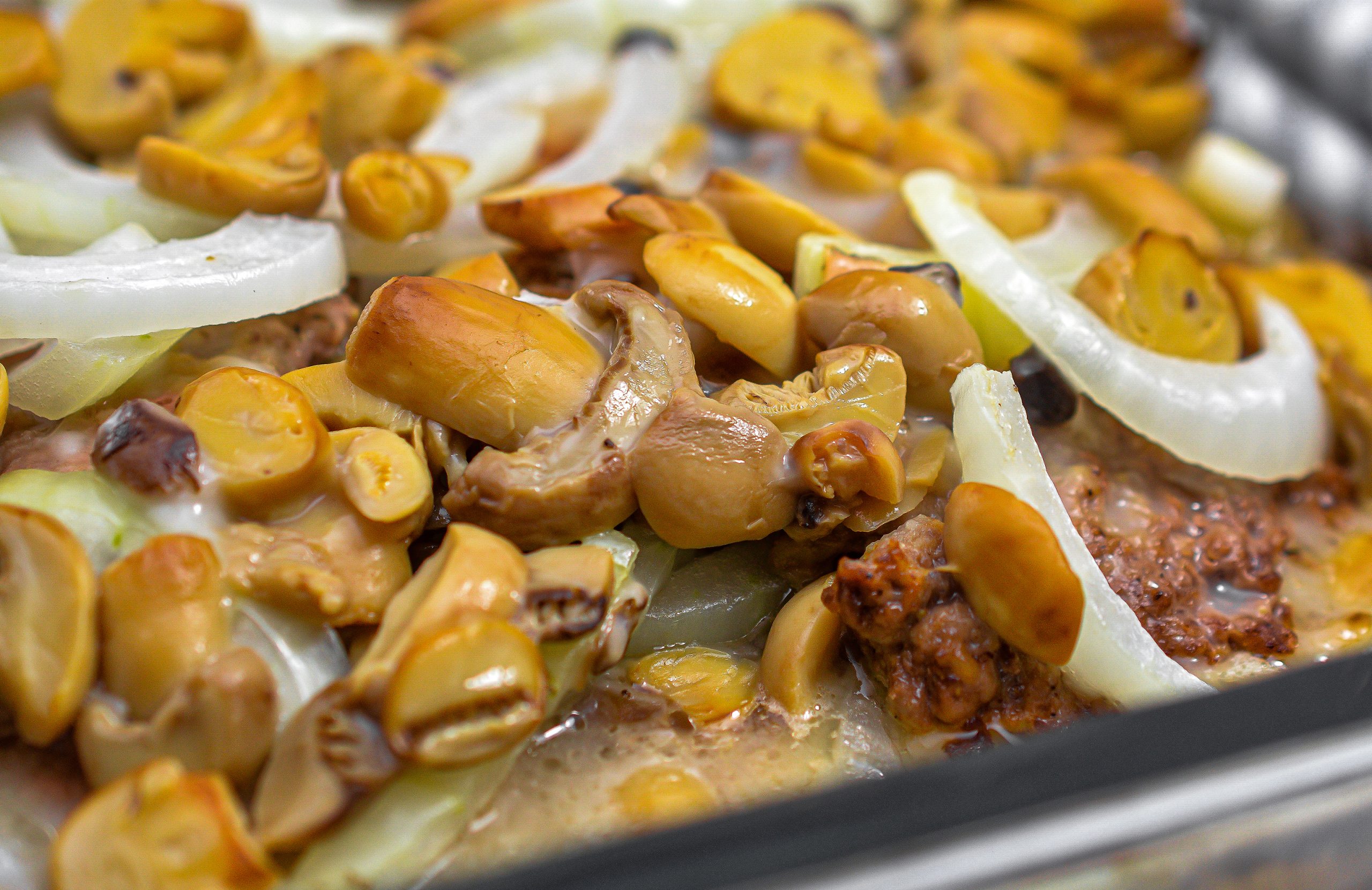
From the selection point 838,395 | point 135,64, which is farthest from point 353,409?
point 135,64

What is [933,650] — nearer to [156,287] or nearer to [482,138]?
[156,287]

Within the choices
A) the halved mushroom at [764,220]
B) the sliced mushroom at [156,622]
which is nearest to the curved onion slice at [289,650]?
the sliced mushroom at [156,622]

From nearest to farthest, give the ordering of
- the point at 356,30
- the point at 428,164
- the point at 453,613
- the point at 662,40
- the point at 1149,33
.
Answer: the point at 453,613 < the point at 428,164 < the point at 662,40 < the point at 356,30 < the point at 1149,33

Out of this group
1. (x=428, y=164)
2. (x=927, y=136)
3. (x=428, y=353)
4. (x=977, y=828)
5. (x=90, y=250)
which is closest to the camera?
(x=977, y=828)

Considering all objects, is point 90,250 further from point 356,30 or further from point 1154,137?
point 1154,137

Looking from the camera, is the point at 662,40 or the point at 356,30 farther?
the point at 356,30

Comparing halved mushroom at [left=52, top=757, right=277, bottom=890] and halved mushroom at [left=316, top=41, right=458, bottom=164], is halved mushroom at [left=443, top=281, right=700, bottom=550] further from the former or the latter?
halved mushroom at [left=316, top=41, right=458, bottom=164]

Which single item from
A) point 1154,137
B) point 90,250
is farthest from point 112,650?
point 1154,137

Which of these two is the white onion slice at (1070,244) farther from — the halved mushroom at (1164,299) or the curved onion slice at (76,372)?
the curved onion slice at (76,372)
